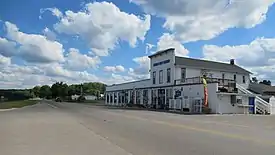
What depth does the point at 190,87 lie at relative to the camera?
149 ft

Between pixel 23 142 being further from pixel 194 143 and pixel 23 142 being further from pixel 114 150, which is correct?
pixel 194 143

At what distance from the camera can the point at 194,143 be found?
11984mm

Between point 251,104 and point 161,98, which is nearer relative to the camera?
point 251,104

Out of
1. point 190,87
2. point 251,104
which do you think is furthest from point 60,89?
point 251,104

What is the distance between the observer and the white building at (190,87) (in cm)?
4162

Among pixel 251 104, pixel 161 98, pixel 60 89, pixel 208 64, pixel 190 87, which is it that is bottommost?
pixel 251 104

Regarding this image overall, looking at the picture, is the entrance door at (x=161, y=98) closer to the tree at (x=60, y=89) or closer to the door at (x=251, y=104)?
the door at (x=251, y=104)

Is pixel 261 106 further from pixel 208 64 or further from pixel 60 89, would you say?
pixel 60 89

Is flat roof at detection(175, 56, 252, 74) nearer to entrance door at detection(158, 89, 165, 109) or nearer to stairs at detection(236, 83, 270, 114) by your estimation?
entrance door at detection(158, 89, 165, 109)

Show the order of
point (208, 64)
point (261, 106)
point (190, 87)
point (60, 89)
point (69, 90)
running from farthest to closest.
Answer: point (69, 90)
point (60, 89)
point (208, 64)
point (190, 87)
point (261, 106)

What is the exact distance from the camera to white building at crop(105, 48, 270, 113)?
41.6 metres

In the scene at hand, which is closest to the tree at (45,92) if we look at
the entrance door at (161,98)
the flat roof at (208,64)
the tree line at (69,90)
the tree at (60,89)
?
the tree line at (69,90)

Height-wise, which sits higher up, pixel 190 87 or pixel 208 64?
pixel 208 64

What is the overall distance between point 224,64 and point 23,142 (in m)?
55.1
